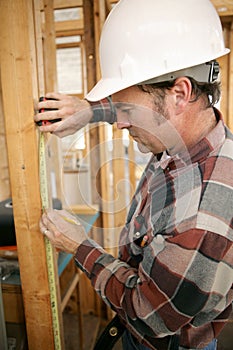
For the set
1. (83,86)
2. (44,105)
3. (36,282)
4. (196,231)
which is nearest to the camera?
(196,231)

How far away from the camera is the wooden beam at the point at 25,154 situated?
68 centimetres

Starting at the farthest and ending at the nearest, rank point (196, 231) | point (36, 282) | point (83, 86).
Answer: point (83, 86)
point (36, 282)
point (196, 231)

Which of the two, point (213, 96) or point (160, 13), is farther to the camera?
point (213, 96)

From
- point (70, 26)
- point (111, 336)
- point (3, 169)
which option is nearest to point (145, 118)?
point (111, 336)

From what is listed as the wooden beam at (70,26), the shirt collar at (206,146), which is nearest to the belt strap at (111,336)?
the shirt collar at (206,146)

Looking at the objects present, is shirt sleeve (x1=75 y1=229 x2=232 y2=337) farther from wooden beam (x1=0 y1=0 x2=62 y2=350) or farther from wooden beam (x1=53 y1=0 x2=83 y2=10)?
wooden beam (x1=53 y1=0 x2=83 y2=10)

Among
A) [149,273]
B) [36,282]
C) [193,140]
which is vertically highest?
[193,140]

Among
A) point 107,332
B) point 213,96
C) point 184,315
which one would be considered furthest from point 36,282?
point 213,96

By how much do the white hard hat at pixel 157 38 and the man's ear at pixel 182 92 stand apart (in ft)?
0.10

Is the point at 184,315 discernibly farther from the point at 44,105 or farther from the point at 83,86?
the point at 83,86

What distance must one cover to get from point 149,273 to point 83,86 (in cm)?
280

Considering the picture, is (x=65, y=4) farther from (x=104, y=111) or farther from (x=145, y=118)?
(x=145, y=118)

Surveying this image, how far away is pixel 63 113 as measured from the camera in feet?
2.52

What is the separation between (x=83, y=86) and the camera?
3.20 metres
